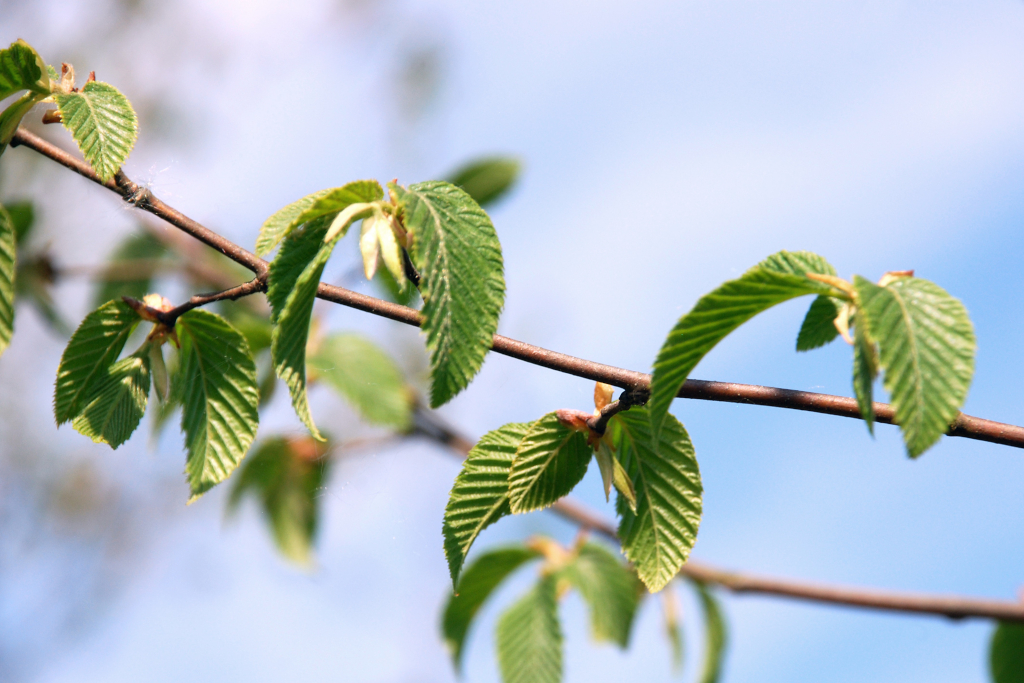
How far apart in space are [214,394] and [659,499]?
18.6 inches

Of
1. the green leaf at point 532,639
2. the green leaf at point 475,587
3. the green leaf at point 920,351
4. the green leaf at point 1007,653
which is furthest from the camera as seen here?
the green leaf at point 475,587

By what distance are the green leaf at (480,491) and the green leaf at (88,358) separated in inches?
15.4

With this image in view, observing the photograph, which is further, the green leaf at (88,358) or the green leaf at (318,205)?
the green leaf at (88,358)

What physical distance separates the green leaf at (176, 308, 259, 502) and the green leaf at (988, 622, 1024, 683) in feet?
4.50

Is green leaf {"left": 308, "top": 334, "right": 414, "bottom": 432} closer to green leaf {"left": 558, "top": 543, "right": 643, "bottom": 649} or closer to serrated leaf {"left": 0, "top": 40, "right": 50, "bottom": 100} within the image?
green leaf {"left": 558, "top": 543, "right": 643, "bottom": 649}

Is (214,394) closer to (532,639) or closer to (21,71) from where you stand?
(21,71)

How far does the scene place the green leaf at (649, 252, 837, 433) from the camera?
569 millimetres

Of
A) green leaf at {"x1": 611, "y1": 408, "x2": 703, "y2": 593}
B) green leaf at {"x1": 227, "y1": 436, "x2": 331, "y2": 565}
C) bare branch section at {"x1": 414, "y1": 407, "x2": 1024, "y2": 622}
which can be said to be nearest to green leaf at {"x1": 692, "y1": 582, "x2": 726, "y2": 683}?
bare branch section at {"x1": 414, "y1": 407, "x2": 1024, "y2": 622}

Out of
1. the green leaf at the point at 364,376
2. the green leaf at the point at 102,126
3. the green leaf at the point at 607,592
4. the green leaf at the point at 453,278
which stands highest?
the green leaf at the point at 453,278

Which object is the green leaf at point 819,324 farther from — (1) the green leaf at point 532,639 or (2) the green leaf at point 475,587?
(2) the green leaf at point 475,587

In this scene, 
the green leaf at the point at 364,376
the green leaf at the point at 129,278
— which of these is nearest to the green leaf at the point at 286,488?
the green leaf at the point at 364,376

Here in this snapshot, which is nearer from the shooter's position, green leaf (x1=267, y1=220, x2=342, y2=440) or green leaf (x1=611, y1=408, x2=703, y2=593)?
green leaf (x1=267, y1=220, x2=342, y2=440)

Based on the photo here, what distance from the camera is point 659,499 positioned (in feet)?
2.48

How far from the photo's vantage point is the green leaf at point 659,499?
0.73 metres
